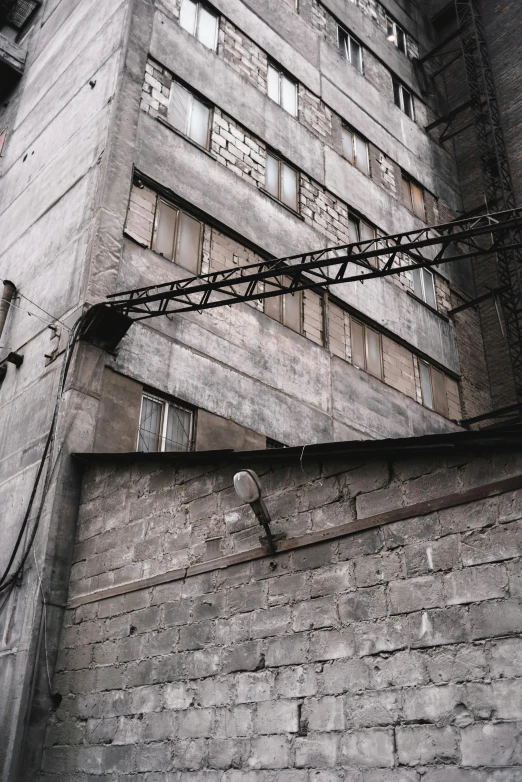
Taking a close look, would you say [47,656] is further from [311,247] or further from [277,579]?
[311,247]

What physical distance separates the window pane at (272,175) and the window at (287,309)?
216 cm

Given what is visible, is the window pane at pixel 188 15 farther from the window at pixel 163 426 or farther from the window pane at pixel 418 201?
the window at pixel 163 426

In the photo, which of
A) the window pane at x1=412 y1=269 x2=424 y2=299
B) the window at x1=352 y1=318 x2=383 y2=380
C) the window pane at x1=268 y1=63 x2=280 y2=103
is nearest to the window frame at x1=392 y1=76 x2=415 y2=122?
the window pane at x1=268 y1=63 x2=280 y2=103

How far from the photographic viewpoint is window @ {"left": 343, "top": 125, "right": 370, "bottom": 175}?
17.5 m

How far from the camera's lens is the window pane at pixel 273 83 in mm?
15906

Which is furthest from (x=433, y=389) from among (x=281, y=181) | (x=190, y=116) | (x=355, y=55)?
(x=355, y=55)

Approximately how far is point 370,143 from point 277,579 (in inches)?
581

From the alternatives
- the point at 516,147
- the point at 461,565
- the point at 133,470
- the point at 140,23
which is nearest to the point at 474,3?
the point at 516,147

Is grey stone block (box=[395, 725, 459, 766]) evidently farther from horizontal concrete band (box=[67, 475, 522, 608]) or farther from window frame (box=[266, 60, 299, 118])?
window frame (box=[266, 60, 299, 118])

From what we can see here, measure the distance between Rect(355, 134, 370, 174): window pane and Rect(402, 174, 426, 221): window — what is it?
5.41 ft

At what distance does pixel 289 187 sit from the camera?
1519 cm

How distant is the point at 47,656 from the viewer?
8.31 m

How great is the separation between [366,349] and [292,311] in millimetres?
2269

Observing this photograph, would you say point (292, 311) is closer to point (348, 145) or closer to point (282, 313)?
point (282, 313)
